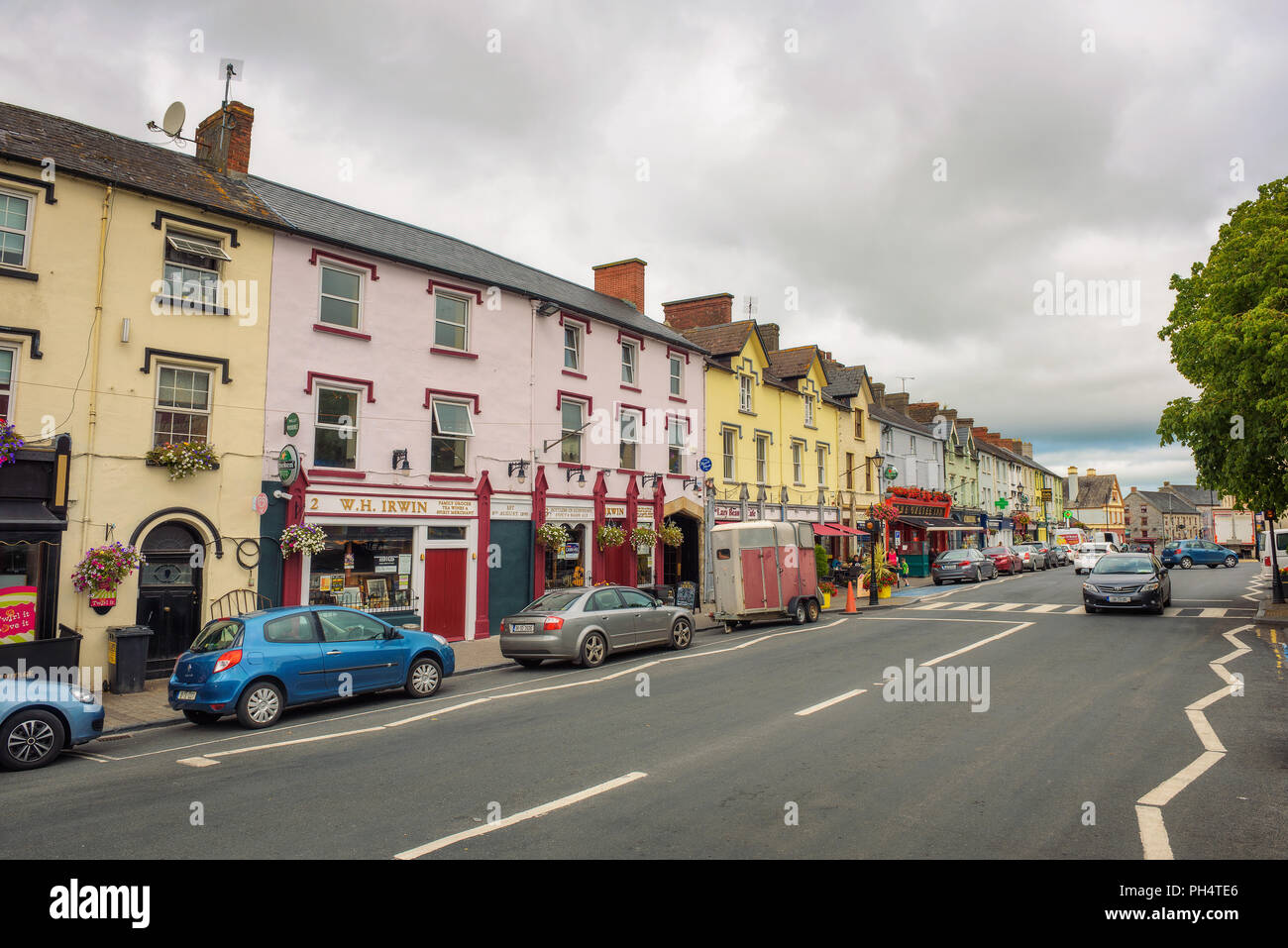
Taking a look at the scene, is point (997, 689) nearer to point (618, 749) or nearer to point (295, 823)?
point (618, 749)

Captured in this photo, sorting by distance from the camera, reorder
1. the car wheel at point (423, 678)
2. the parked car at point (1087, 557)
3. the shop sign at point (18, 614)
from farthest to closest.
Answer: the parked car at point (1087, 557)
the car wheel at point (423, 678)
the shop sign at point (18, 614)

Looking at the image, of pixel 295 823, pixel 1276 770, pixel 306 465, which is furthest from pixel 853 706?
pixel 306 465

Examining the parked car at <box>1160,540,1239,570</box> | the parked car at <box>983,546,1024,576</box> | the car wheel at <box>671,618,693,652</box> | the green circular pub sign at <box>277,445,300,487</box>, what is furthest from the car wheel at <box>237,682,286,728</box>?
the parked car at <box>1160,540,1239,570</box>

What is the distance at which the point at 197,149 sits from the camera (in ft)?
61.5

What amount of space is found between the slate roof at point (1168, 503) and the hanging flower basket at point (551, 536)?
447 feet

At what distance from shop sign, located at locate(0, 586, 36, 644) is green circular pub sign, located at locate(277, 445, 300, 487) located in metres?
4.58

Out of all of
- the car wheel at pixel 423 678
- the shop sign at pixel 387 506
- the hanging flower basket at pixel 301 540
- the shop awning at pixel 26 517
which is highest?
the shop sign at pixel 387 506

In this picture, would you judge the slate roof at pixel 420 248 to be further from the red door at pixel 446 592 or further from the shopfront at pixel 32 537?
the red door at pixel 446 592

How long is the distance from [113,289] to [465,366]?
788 centimetres

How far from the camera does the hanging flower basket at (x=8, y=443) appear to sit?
12.2 meters

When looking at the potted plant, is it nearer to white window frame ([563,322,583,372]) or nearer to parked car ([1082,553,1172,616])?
white window frame ([563,322,583,372])

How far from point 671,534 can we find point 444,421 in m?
9.18

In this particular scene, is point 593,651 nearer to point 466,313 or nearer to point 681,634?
point 681,634

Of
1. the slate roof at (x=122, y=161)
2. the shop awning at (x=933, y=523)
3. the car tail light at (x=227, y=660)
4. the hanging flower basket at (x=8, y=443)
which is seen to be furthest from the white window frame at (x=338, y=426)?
the shop awning at (x=933, y=523)
